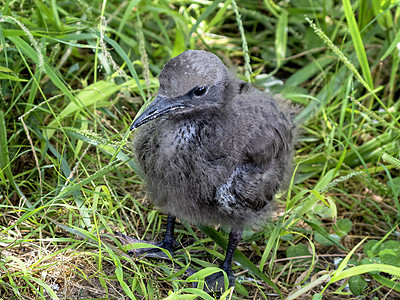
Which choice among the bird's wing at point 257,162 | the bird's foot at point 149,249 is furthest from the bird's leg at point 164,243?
the bird's wing at point 257,162

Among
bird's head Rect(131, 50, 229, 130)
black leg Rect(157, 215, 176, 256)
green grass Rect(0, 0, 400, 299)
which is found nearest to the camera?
bird's head Rect(131, 50, 229, 130)

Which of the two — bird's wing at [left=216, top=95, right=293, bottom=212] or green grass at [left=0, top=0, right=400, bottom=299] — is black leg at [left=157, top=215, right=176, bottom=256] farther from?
bird's wing at [left=216, top=95, right=293, bottom=212]

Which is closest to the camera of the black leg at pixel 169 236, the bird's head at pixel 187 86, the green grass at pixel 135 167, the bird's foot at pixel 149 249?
the bird's head at pixel 187 86

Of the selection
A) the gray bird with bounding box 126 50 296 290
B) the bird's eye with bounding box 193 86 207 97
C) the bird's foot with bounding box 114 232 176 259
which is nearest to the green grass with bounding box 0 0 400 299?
the bird's foot with bounding box 114 232 176 259

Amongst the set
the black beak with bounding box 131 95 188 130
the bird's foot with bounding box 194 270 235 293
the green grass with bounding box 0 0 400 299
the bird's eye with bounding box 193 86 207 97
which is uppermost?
the bird's eye with bounding box 193 86 207 97

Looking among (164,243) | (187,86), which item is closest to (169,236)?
(164,243)

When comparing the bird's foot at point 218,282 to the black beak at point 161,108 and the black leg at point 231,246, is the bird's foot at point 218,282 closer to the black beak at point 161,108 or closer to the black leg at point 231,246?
the black leg at point 231,246

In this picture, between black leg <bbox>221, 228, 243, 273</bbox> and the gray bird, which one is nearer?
the gray bird
